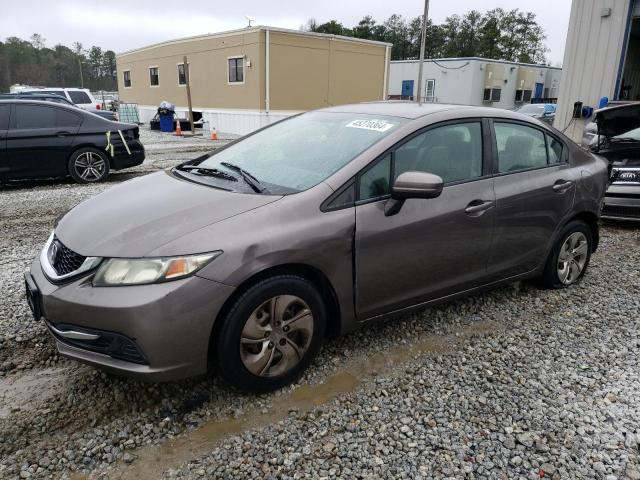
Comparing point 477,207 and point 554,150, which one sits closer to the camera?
point 477,207

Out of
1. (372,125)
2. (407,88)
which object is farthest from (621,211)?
(407,88)

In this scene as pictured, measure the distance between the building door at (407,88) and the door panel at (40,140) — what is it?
3000cm

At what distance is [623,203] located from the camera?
6.21 m

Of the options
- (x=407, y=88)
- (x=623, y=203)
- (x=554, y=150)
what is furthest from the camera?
(x=407, y=88)

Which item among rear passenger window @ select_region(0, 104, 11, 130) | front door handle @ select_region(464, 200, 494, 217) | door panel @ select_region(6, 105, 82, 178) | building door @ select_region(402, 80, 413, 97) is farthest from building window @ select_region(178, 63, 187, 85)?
front door handle @ select_region(464, 200, 494, 217)

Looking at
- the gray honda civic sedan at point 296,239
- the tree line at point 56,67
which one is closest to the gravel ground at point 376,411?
the gray honda civic sedan at point 296,239

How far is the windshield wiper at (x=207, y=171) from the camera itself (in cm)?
306

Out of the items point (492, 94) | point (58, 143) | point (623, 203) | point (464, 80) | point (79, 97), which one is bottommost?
point (623, 203)

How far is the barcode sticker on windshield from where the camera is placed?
310cm

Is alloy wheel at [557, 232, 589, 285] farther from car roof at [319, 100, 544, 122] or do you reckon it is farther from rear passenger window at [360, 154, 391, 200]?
rear passenger window at [360, 154, 391, 200]

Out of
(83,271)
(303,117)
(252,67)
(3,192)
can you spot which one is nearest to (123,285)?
(83,271)

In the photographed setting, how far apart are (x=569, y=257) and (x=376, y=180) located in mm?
2279

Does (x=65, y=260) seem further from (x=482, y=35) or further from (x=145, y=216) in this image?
(x=482, y=35)

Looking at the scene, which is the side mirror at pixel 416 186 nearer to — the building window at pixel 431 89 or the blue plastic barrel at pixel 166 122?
the blue plastic barrel at pixel 166 122
